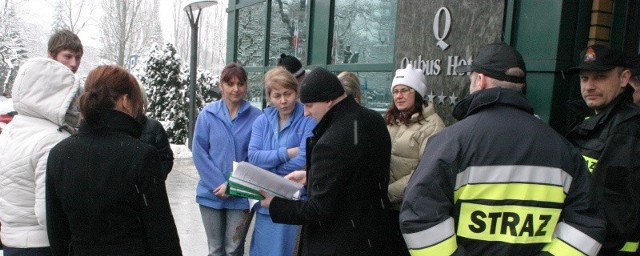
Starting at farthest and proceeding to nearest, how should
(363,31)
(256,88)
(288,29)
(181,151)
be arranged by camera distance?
(181,151) < (256,88) < (288,29) < (363,31)

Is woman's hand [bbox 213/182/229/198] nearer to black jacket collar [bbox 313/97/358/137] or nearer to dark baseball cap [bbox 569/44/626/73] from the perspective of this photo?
black jacket collar [bbox 313/97/358/137]

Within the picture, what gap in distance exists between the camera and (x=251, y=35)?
9.82 meters

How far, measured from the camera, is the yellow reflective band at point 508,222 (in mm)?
2094

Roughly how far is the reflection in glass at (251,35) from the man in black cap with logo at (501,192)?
7.35 meters

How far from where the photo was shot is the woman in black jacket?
230 cm

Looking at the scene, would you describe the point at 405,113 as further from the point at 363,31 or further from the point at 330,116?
the point at 363,31

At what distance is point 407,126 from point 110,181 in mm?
2043

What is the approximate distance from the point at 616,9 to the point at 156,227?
10.7 feet

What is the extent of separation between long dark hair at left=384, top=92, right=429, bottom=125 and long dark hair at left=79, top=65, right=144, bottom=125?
6.16 ft

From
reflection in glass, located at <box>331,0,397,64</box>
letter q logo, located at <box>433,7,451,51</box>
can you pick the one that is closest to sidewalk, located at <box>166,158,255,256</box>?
reflection in glass, located at <box>331,0,397,64</box>

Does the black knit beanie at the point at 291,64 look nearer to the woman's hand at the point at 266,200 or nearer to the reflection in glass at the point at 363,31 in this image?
the reflection in glass at the point at 363,31

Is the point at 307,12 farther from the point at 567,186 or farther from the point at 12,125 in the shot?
the point at 567,186

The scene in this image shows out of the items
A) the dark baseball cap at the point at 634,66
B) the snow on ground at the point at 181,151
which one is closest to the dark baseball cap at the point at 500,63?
the dark baseball cap at the point at 634,66

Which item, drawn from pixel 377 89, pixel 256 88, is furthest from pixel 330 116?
pixel 256 88
